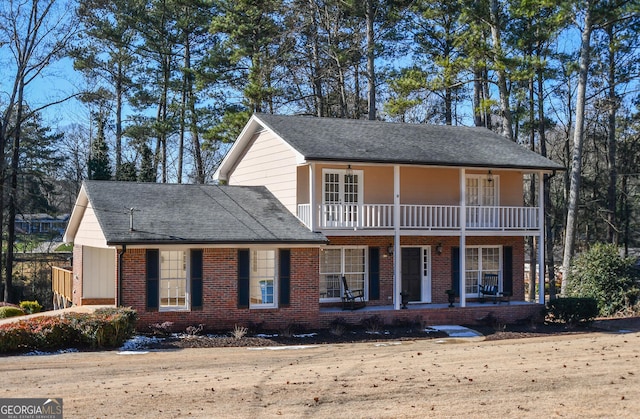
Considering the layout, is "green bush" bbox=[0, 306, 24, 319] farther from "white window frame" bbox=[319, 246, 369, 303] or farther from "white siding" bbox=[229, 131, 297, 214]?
"white window frame" bbox=[319, 246, 369, 303]

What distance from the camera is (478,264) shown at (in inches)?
1017

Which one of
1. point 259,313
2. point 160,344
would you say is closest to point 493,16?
point 259,313

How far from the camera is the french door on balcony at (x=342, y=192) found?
75.0 feet

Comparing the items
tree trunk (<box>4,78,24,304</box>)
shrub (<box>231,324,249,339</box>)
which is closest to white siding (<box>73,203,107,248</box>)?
shrub (<box>231,324,249,339</box>)

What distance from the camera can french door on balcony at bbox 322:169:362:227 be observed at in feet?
75.0

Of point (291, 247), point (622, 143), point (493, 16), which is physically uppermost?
point (493, 16)

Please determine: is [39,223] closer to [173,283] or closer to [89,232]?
[89,232]

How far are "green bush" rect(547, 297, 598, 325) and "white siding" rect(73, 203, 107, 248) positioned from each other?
14.6m

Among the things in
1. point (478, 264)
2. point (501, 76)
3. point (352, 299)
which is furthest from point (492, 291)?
point (501, 76)

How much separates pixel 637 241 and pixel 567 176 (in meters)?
10.4

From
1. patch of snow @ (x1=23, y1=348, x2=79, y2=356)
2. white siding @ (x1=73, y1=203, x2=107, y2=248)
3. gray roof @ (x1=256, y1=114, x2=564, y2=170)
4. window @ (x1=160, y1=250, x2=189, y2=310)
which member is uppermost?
gray roof @ (x1=256, y1=114, x2=564, y2=170)

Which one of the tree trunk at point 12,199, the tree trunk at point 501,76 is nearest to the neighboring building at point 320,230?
the tree trunk at point 501,76

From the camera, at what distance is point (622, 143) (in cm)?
4062

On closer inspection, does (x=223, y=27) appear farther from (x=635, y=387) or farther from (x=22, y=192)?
(x=635, y=387)
